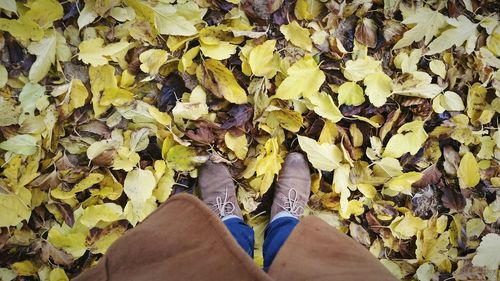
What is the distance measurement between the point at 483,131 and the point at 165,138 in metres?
0.96

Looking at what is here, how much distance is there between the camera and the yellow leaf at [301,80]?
3.60 feet

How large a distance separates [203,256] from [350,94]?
0.68m

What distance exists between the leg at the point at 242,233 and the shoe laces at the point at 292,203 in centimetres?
14

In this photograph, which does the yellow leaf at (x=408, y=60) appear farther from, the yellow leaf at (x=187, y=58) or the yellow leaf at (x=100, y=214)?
the yellow leaf at (x=100, y=214)

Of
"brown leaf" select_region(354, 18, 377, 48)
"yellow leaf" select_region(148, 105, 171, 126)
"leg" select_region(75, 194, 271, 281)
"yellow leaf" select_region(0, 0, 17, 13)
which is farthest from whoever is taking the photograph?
"brown leaf" select_region(354, 18, 377, 48)

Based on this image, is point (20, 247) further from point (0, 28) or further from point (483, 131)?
point (483, 131)

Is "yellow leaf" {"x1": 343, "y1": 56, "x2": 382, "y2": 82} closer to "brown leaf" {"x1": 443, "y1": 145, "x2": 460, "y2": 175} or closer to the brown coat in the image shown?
"brown leaf" {"x1": 443, "y1": 145, "x2": 460, "y2": 175}

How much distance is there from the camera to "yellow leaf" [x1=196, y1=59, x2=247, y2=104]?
3.58 ft

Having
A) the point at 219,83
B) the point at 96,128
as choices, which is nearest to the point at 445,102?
the point at 219,83

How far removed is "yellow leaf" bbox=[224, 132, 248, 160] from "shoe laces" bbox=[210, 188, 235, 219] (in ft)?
0.41

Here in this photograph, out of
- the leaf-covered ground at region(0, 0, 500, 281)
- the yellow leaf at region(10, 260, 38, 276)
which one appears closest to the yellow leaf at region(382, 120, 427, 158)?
the leaf-covered ground at region(0, 0, 500, 281)

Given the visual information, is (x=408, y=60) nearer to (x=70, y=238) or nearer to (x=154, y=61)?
(x=154, y=61)

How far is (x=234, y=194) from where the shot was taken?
3.84 ft

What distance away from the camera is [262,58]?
3.63 feet
